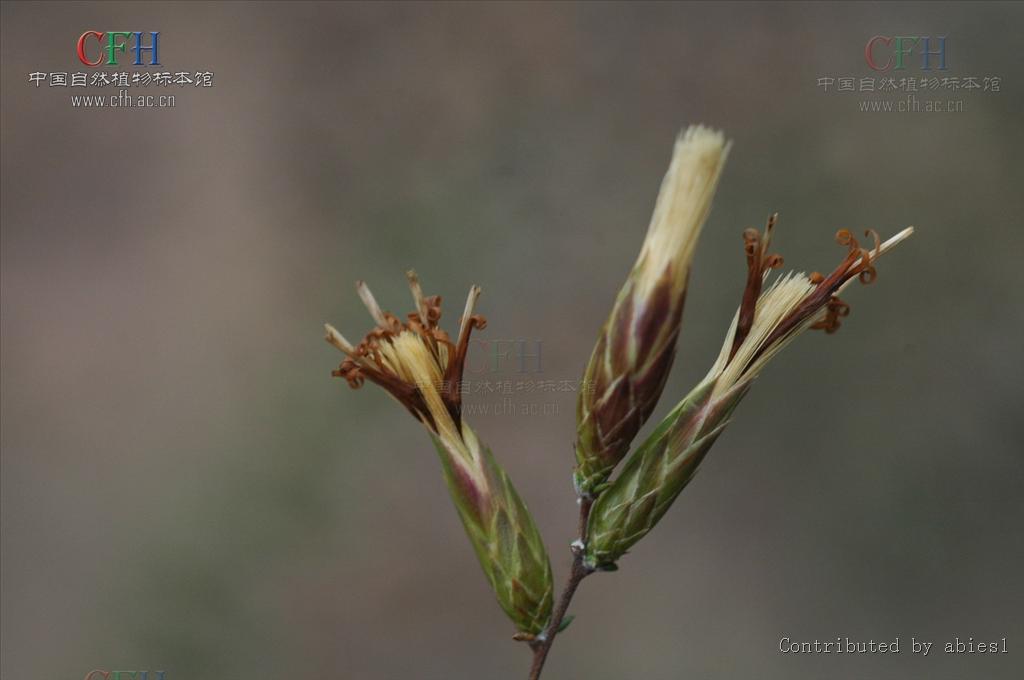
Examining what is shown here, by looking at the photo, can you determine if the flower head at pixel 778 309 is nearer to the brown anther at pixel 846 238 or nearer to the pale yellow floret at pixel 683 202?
the brown anther at pixel 846 238

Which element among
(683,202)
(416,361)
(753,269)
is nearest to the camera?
(683,202)

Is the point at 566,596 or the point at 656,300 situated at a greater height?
the point at 656,300


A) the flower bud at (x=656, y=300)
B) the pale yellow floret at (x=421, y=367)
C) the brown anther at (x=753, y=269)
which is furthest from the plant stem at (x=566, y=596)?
the brown anther at (x=753, y=269)

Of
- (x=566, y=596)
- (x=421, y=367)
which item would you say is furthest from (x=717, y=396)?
(x=421, y=367)

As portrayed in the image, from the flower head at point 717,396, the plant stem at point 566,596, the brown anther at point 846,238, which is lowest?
the plant stem at point 566,596

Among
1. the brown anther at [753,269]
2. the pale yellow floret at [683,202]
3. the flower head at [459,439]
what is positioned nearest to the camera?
the pale yellow floret at [683,202]

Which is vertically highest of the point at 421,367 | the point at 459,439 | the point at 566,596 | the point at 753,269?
the point at 753,269

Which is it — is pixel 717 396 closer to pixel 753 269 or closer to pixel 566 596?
pixel 753 269
